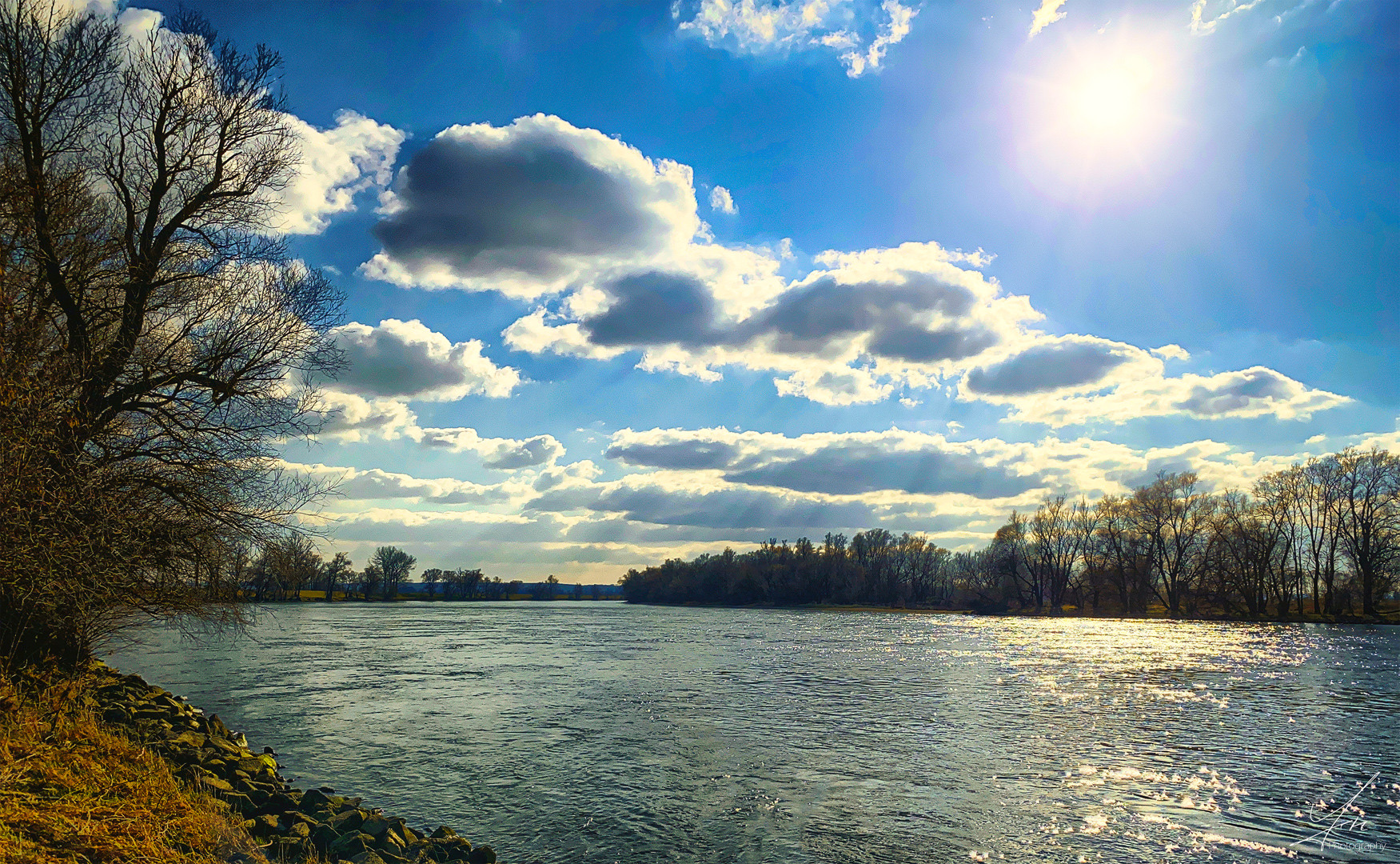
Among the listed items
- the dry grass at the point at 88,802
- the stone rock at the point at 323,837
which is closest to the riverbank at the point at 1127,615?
the stone rock at the point at 323,837

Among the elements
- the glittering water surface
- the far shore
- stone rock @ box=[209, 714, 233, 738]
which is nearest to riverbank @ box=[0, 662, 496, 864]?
the glittering water surface

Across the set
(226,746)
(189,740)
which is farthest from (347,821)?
(226,746)

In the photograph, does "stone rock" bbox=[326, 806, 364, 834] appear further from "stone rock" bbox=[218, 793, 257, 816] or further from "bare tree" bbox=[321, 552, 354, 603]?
"bare tree" bbox=[321, 552, 354, 603]

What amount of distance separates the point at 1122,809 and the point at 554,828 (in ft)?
31.8

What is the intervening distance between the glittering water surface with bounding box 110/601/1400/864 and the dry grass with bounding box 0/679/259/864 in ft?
13.3

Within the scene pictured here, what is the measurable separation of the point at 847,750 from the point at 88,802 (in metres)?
14.2

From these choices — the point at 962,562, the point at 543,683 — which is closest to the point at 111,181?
the point at 543,683

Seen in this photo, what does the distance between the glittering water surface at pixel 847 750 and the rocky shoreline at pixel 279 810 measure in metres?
1.06

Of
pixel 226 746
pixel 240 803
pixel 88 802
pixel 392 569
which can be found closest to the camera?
pixel 88 802

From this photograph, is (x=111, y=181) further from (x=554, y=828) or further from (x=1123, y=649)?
(x=1123, y=649)

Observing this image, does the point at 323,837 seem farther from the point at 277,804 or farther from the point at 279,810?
the point at 277,804

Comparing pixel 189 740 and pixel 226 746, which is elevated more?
pixel 189 740

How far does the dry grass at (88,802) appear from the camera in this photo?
734 cm

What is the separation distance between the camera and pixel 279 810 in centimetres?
1164
